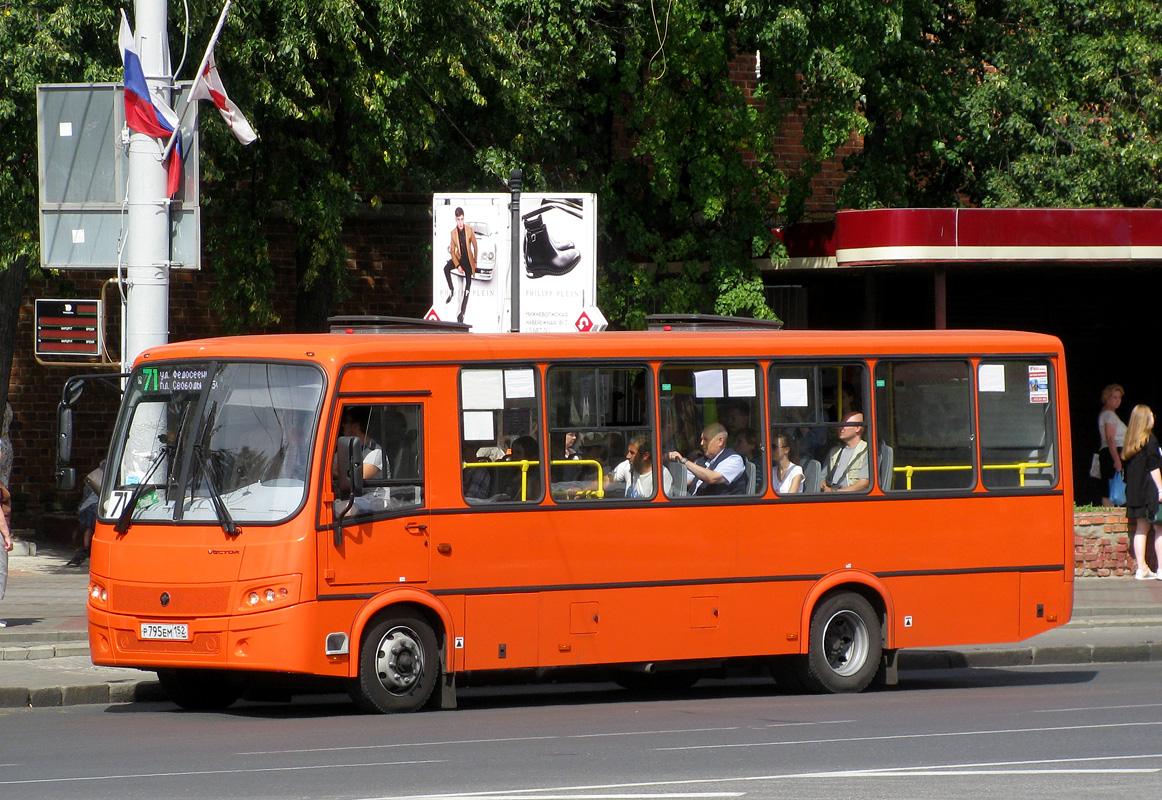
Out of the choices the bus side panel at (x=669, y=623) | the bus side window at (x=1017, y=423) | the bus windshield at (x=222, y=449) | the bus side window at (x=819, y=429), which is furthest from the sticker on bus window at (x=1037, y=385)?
the bus windshield at (x=222, y=449)

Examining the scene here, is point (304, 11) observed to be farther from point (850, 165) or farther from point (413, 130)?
point (850, 165)

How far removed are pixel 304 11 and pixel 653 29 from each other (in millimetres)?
5222

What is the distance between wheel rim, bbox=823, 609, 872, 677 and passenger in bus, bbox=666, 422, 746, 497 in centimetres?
129

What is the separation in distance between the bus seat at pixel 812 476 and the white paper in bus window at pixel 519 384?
7.39 feet

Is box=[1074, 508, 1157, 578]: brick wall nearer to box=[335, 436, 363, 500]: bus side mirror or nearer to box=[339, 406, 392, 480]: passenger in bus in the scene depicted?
box=[339, 406, 392, 480]: passenger in bus

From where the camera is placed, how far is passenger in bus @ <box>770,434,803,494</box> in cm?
1253

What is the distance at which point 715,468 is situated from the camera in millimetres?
12352

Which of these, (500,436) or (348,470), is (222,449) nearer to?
(348,470)

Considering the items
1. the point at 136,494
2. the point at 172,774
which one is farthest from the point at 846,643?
the point at 172,774

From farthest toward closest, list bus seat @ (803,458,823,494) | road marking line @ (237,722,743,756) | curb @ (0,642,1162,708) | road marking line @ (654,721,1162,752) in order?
curb @ (0,642,1162,708), bus seat @ (803,458,823,494), road marking line @ (654,721,1162,752), road marking line @ (237,722,743,756)

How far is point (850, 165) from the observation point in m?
23.7

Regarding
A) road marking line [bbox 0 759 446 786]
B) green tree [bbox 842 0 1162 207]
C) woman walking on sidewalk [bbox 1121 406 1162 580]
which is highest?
green tree [bbox 842 0 1162 207]

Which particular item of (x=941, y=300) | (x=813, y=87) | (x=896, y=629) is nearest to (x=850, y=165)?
(x=813, y=87)

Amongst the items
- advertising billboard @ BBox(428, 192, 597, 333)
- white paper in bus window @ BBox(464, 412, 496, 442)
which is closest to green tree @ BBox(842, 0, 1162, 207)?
advertising billboard @ BBox(428, 192, 597, 333)
